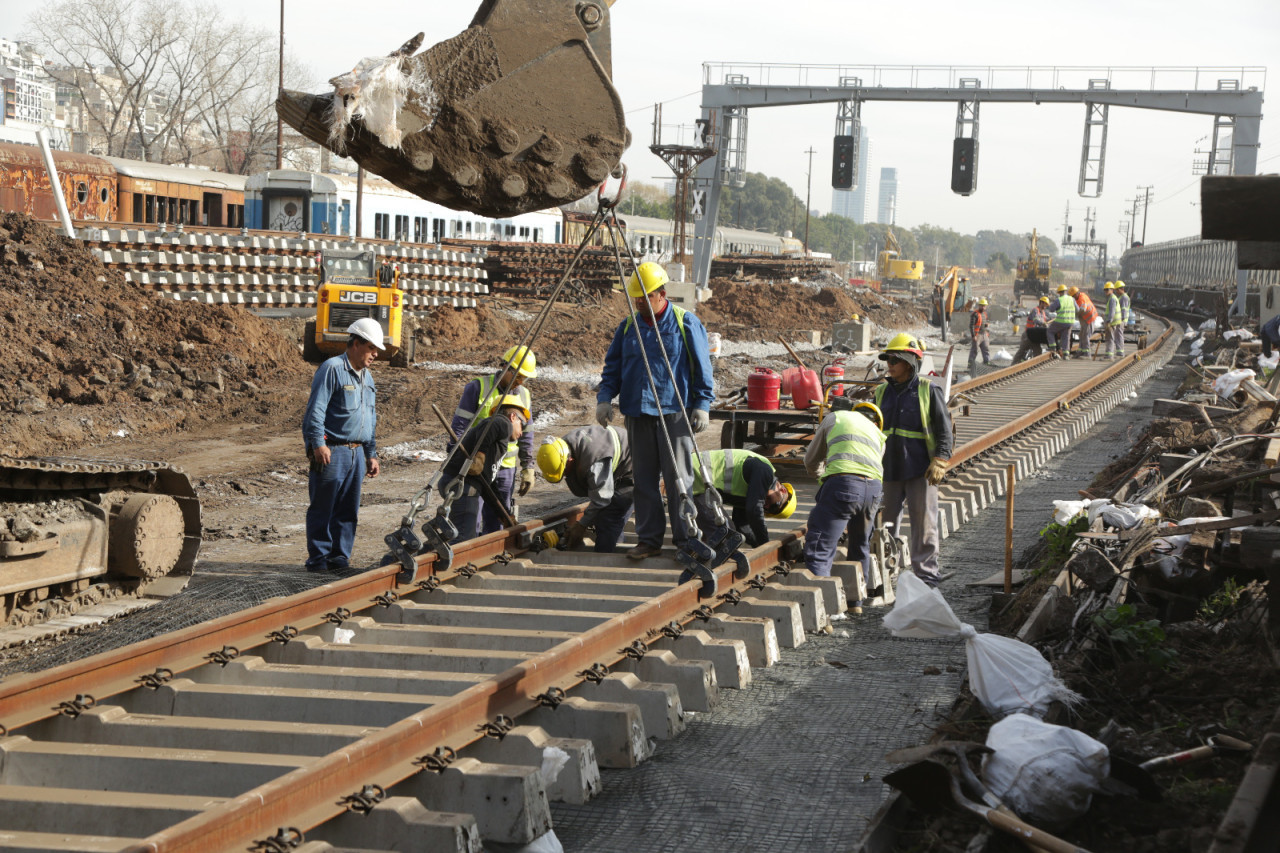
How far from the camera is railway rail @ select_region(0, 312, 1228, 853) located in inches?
159

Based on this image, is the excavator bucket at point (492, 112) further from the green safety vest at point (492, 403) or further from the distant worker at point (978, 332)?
the distant worker at point (978, 332)

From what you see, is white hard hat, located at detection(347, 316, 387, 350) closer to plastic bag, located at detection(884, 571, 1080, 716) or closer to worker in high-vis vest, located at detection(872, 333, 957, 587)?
worker in high-vis vest, located at detection(872, 333, 957, 587)

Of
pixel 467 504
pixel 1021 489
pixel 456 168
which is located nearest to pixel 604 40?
pixel 456 168

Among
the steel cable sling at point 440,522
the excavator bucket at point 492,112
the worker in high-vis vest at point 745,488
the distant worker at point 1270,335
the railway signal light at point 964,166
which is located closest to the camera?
the excavator bucket at point 492,112

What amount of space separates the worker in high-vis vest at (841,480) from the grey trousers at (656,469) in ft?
2.85

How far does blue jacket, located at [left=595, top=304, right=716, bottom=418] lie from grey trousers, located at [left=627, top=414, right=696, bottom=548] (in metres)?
0.11

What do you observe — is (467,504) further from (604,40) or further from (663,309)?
(604,40)

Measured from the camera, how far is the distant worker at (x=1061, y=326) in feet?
92.9

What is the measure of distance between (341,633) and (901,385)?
4.29 m

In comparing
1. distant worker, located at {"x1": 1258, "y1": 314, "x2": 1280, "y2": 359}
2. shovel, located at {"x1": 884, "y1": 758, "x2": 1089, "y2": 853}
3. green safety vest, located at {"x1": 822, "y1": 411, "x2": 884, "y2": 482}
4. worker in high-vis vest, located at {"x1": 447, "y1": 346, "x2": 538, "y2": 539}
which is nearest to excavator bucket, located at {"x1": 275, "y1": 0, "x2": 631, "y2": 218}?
shovel, located at {"x1": 884, "y1": 758, "x2": 1089, "y2": 853}

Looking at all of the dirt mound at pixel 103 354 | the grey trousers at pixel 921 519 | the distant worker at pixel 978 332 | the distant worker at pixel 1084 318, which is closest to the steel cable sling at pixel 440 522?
the grey trousers at pixel 921 519

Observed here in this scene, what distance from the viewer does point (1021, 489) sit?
13570mm

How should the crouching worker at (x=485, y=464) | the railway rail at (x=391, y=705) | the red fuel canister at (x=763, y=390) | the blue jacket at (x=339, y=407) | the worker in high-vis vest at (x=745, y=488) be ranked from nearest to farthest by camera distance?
the railway rail at (x=391, y=705) → the worker in high-vis vest at (x=745, y=488) → the crouching worker at (x=485, y=464) → the blue jacket at (x=339, y=407) → the red fuel canister at (x=763, y=390)

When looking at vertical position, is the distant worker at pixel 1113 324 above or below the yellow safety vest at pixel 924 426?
above
